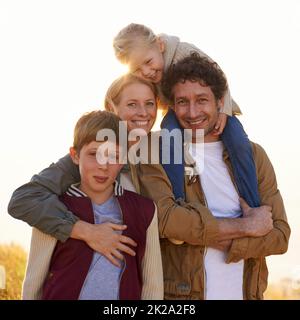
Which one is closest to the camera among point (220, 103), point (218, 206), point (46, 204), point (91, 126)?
point (46, 204)

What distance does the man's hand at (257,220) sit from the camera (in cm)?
369

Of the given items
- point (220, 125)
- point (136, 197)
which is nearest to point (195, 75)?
point (220, 125)

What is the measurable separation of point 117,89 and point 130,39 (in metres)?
0.79

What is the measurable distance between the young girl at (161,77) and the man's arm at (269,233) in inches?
Result: 4.6

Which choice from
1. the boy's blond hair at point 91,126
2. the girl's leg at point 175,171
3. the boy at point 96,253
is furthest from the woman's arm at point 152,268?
the boy's blond hair at point 91,126

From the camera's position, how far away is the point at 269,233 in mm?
3773

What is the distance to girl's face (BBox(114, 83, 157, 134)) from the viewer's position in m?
3.80

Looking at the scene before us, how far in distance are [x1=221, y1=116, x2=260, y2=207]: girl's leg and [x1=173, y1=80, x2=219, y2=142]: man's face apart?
0.57ft

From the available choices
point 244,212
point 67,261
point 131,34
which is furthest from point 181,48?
point 67,261

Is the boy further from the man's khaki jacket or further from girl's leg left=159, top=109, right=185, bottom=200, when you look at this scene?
girl's leg left=159, top=109, right=185, bottom=200

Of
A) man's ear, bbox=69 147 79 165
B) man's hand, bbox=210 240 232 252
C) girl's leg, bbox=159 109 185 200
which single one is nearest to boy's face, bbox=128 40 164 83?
girl's leg, bbox=159 109 185 200

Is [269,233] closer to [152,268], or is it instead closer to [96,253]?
[152,268]

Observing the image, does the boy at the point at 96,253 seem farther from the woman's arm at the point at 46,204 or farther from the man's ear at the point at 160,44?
the man's ear at the point at 160,44
